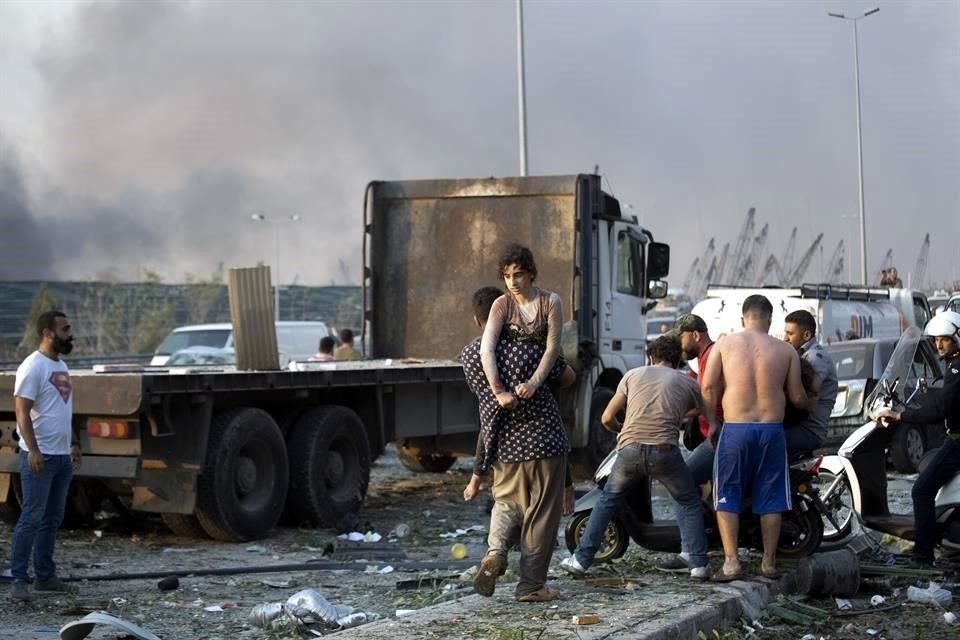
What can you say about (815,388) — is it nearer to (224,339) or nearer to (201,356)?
(201,356)

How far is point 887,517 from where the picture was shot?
8.91 meters

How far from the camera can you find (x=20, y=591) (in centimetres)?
784

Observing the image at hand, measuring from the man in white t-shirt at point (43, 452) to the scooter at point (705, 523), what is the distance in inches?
121

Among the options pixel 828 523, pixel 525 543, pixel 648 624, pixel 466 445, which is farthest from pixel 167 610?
pixel 466 445

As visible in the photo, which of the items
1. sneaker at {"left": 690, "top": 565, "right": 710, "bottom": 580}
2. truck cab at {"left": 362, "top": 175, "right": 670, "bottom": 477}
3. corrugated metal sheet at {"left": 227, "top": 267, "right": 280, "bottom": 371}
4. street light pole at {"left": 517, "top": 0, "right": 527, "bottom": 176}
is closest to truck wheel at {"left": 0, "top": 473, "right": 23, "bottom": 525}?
corrugated metal sheet at {"left": 227, "top": 267, "right": 280, "bottom": 371}

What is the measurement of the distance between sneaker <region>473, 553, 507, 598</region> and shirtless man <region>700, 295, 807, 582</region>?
1.47 meters

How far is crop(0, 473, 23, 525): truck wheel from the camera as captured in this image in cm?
1095

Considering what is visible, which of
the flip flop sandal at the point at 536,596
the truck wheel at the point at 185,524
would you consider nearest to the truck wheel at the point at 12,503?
the truck wheel at the point at 185,524

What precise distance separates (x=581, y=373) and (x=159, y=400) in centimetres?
545

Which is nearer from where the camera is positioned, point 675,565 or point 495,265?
point 675,565

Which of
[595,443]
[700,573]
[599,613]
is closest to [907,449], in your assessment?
[595,443]

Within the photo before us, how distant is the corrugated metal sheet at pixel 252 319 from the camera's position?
11.8 metres

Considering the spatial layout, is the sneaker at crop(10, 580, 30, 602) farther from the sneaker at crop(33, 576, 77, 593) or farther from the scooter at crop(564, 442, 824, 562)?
the scooter at crop(564, 442, 824, 562)

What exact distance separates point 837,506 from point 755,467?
5.53 ft
